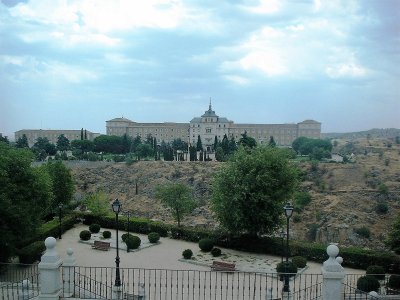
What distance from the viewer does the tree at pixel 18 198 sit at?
15883mm

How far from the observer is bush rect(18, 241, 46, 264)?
1823 cm

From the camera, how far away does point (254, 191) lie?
2092 centimetres

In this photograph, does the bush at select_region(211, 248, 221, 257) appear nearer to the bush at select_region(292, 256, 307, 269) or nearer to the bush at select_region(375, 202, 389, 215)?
the bush at select_region(292, 256, 307, 269)

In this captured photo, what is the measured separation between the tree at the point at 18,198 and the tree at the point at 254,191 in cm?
857

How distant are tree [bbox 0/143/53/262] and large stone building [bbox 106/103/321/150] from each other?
335ft

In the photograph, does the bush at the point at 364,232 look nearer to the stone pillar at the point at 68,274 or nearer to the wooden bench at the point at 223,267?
the wooden bench at the point at 223,267

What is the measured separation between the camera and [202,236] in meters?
23.3

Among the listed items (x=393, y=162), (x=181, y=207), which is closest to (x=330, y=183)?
(x=393, y=162)

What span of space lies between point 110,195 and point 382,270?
45968mm

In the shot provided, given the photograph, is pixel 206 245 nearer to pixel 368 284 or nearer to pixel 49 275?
pixel 368 284

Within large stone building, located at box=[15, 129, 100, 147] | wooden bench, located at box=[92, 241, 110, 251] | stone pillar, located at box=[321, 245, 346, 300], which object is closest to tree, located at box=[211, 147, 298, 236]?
wooden bench, located at box=[92, 241, 110, 251]

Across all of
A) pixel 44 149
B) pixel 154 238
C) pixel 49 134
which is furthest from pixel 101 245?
pixel 49 134

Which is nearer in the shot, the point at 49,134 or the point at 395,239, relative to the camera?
the point at 395,239

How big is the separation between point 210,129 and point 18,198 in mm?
107337
